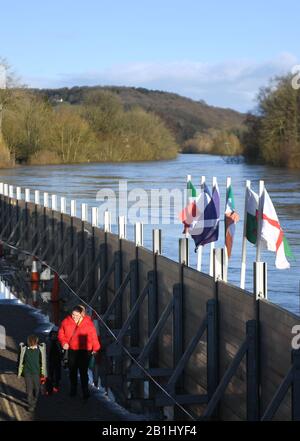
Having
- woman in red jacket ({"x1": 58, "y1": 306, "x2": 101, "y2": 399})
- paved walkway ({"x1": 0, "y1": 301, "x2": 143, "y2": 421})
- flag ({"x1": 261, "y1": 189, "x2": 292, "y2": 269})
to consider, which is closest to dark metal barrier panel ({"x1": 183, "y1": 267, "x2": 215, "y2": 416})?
paved walkway ({"x1": 0, "y1": 301, "x2": 143, "y2": 421})

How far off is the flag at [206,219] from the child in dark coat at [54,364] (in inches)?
174

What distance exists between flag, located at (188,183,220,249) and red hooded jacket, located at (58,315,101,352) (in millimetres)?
4719

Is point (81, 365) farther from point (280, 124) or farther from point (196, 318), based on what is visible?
point (280, 124)

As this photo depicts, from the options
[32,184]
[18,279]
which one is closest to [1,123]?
[32,184]

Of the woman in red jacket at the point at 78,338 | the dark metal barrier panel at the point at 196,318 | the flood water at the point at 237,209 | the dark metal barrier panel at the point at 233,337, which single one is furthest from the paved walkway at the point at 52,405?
the flood water at the point at 237,209

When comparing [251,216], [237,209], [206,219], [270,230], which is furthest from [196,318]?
[237,209]

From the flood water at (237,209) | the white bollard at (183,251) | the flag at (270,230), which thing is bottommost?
the flood water at (237,209)

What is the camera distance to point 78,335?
1353 centimetres

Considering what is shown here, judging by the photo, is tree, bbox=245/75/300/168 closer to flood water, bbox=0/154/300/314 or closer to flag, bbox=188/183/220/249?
flood water, bbox=0/154/300/314

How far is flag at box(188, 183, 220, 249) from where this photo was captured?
17922 millimetres

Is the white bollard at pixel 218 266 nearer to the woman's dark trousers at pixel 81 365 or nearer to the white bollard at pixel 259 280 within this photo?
the white bollard at pixel 259 280

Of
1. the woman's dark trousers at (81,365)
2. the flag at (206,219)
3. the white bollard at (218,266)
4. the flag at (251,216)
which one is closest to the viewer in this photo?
the white bollard at (218,266)

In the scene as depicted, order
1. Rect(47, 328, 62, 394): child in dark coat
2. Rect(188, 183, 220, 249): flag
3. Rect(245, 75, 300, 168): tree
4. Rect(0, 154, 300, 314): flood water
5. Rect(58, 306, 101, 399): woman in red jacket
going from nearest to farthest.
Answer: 1. Rect(58, 306, 101, 399): woman in red jacket
2. Rect(47, 328, 62, 394): child in dark coat
3. Rect(188, 183, 220, 249): flag
4. Rect(0, 154, 300, 314): flood water
5. Rect(245, 75, 300, 168): tree

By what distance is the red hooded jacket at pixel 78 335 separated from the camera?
1352 cm
